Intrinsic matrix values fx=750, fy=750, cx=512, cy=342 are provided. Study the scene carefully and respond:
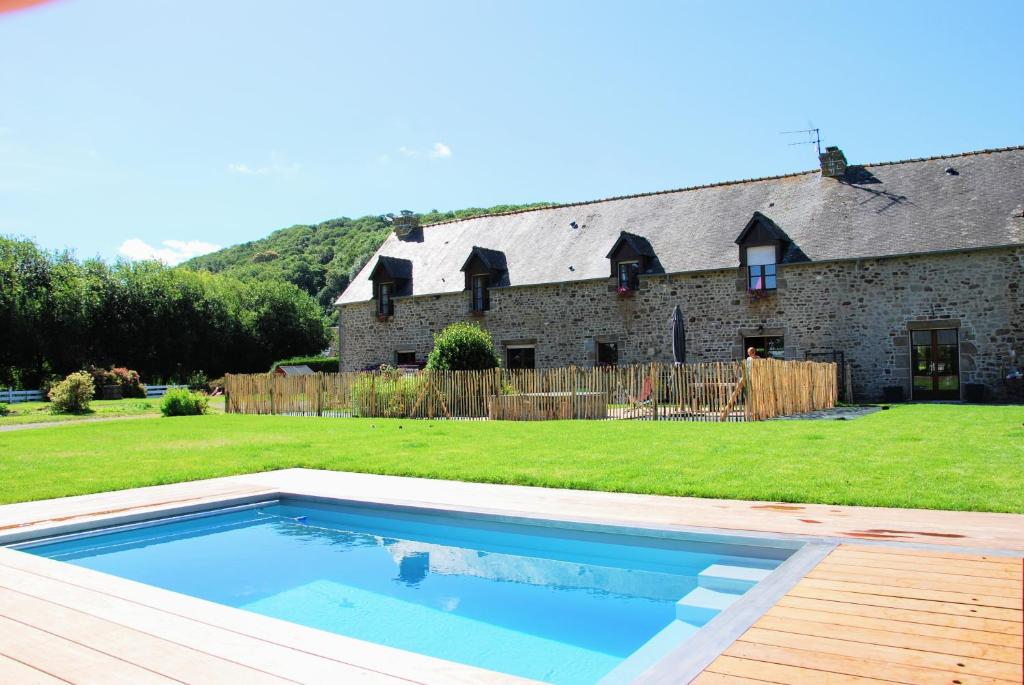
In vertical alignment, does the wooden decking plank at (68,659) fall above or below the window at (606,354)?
below

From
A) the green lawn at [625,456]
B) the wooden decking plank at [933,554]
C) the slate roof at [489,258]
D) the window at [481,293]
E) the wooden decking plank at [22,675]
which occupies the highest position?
the slate roof at [489,258]

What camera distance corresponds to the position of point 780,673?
8.65 feet

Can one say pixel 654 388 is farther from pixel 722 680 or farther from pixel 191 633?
pixel 722 680

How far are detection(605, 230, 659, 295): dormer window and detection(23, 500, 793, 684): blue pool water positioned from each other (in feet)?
59.9

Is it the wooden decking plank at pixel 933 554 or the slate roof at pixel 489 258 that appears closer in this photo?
the wooden decking plank at pixel 933 554

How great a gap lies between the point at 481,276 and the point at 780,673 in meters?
24.8

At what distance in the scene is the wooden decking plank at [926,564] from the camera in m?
3.87

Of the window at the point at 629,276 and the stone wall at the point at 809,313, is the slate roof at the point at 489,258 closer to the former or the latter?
the stone wall at the point at 809,313

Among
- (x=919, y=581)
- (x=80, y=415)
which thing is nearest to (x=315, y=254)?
(x=80, y=415)

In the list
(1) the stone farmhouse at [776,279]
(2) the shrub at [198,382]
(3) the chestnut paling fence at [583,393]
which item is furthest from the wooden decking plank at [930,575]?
(2) the shrub at [198,382]

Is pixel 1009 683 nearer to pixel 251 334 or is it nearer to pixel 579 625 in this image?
pixel 579 625

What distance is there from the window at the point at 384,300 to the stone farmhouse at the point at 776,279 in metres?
0.06

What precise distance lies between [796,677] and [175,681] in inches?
87.4

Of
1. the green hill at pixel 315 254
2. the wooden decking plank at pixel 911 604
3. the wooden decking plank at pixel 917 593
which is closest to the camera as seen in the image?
the wooden decking plank at pixel 911 604
